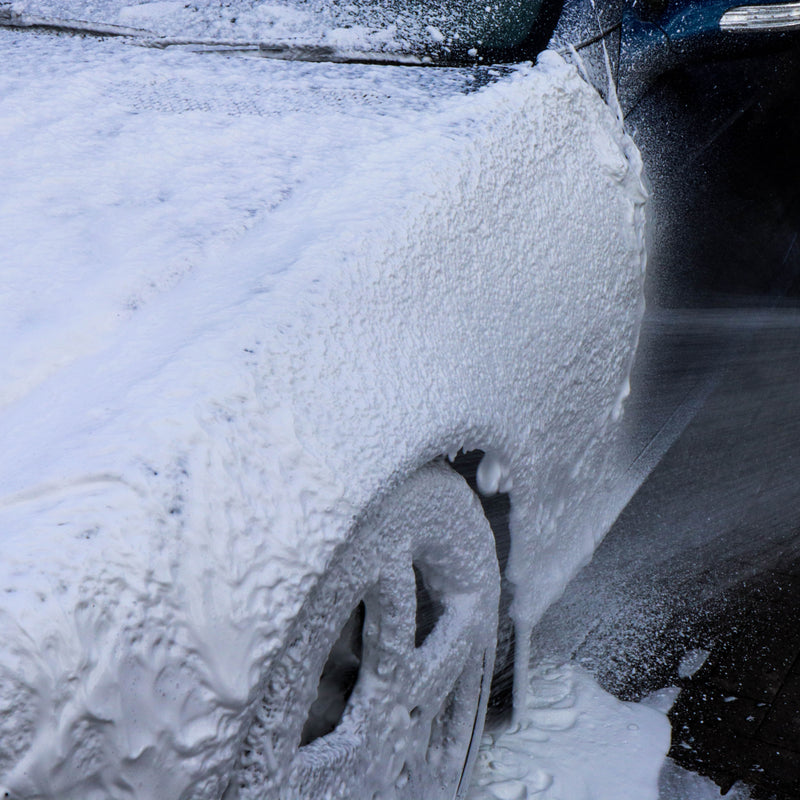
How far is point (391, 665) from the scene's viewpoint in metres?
1.19

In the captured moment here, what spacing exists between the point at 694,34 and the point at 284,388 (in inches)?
62.1

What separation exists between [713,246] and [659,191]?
0.41 m

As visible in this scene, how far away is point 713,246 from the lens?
91.7 inches

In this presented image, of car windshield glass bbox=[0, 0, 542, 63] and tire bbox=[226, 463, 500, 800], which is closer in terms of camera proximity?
tire bbox=[226, 463, 500, 800]

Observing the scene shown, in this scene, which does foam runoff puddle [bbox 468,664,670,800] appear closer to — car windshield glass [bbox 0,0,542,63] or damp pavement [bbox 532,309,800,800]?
damp pavement [bbox 532,309,800,800]

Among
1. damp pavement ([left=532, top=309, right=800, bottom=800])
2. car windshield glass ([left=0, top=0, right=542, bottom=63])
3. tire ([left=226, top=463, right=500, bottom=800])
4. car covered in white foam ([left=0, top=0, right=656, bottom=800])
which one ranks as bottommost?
damp pavement ([left=532, top=309, right=800, bottom=800])

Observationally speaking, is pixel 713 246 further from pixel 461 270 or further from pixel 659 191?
pixel 461 270

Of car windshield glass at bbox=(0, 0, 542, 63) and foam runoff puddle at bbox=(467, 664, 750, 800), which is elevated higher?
car windshield glass at bbox=(0, 0, 542, 63)

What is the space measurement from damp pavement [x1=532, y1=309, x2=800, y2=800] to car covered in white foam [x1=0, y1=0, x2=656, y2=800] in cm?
48

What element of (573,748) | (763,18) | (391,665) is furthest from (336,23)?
(573,748)

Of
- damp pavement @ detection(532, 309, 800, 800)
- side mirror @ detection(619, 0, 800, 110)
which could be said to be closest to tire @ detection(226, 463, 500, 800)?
damp pavement @ detection(532, 309, 800, 800)

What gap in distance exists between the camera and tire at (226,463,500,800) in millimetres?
968

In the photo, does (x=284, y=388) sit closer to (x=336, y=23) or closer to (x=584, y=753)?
(x=336, y=23)

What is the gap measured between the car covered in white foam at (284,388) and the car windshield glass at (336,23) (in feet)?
0.04
